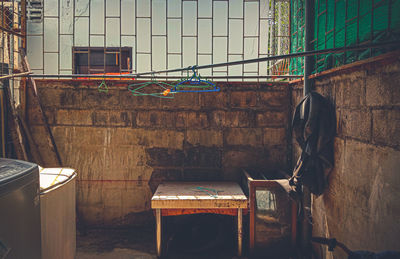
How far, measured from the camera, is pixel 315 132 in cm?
277

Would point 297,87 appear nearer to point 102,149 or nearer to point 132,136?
point 132,136

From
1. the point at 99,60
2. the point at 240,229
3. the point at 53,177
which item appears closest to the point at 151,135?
the point at 240,229

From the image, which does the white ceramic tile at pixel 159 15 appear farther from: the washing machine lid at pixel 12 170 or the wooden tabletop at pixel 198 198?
the washing machine lid at pixel 12 170

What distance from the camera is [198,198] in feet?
11.6

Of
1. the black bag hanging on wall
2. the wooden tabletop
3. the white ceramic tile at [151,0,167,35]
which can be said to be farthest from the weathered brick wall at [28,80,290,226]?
the white ceramic tile at [151,0,167,35]

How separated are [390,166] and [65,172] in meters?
2.71

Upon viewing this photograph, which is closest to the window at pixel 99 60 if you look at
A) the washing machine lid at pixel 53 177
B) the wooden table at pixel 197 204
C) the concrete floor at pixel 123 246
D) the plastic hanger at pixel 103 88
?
the plastic hanger at pixel 103 88

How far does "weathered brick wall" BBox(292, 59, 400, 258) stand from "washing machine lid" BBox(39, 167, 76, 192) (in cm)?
255

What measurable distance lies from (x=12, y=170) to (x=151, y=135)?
2842mm

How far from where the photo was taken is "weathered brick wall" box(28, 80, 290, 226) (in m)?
4.32

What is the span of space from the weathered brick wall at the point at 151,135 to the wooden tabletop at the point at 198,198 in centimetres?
58

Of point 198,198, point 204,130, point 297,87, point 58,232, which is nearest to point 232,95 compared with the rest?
point 204,130

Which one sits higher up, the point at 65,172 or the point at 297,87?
the point at 297,87

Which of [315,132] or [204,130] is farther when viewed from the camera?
[204,130]
